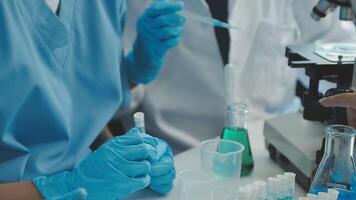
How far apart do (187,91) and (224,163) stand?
0.71 m

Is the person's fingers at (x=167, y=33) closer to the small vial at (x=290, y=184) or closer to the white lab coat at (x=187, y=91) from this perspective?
the white lab coat at (x=187, y=91)

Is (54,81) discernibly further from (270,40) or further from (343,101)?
(270,40)

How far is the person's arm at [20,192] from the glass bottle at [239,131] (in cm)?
49

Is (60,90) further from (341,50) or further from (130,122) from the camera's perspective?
(341,50)

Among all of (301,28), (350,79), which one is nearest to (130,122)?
(301,28)

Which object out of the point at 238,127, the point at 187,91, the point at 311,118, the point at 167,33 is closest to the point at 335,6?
the point at 311,118

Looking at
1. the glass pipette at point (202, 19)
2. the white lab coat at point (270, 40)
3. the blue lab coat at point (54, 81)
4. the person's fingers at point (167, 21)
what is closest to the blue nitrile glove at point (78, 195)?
the blue lab coat at point (54, 81)

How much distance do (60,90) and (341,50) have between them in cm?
76

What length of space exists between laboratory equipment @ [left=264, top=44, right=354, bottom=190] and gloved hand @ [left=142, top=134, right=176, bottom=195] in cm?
30

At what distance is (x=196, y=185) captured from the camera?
43.9 inches

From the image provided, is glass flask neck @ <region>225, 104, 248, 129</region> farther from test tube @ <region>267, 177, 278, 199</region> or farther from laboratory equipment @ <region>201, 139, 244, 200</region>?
test tube @ <region>267, 177, 278, 199</region>

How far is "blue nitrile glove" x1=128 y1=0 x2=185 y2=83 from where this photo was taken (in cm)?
156

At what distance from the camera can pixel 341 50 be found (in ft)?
4.58

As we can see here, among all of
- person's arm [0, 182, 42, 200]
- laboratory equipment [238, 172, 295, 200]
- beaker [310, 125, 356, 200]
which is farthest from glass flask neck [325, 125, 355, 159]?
person's arm [0, 182, 42, 200]
